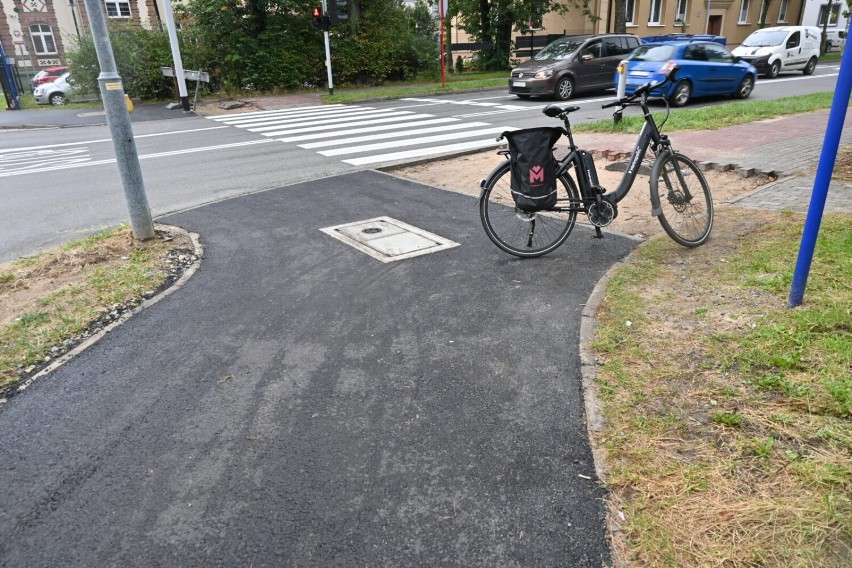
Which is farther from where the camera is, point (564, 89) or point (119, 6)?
point (119, 6)

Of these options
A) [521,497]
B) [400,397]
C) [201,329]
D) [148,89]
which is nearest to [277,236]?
[201,329]

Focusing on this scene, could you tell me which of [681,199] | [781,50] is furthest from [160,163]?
[781,50]

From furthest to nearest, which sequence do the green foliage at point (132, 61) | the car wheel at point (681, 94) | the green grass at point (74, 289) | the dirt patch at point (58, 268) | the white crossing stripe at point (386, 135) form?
the green foliage at point (132, 61) → the car wheel at point (681, 94) → the white crossing stripe at point (386, 135) → the dirt patch at point (58, 268) → the green grass at point (74, 289)

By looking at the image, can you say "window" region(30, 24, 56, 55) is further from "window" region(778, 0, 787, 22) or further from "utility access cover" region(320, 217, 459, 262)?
"window" region(778, 0, 787, 22)

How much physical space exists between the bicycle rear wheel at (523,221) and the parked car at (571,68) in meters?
14.4

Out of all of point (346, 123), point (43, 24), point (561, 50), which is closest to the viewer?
point (346, 123)

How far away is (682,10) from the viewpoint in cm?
4416

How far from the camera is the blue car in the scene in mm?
16000

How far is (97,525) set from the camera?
8.35 ft

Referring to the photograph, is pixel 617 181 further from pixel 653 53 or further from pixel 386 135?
pixel 653 53

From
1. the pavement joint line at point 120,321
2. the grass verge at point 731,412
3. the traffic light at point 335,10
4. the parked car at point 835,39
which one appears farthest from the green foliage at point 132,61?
the parked car at point 835,39

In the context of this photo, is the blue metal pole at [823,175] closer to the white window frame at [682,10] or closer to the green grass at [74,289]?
the green grass at [74,289]

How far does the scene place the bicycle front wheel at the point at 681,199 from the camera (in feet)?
17.3

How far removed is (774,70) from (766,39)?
146cm
